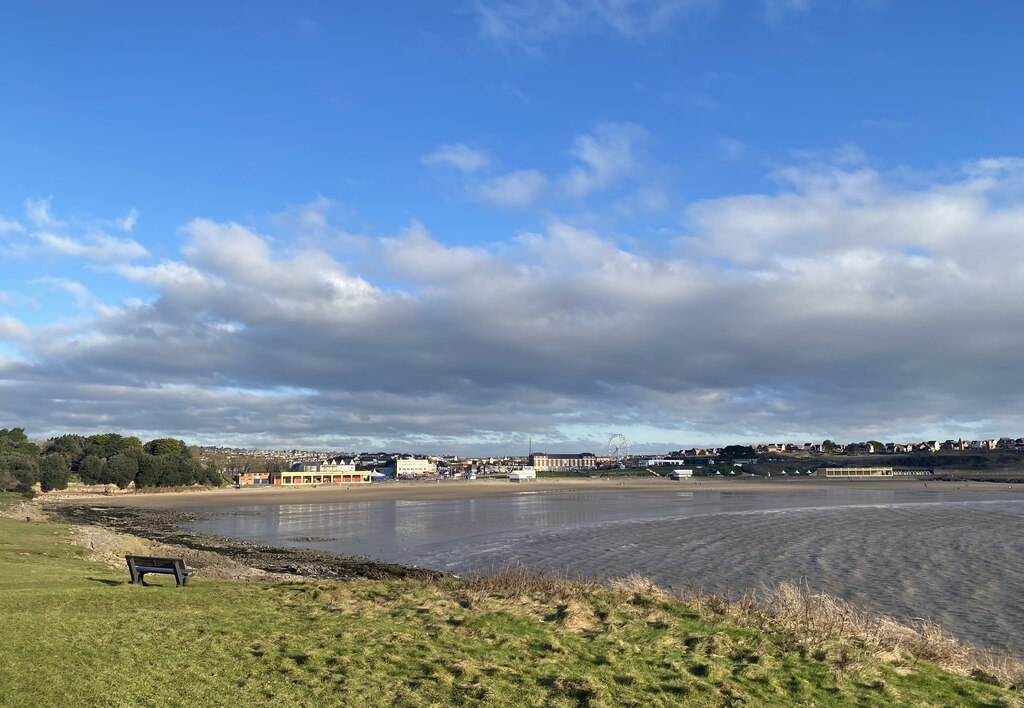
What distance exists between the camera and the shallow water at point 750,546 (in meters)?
25.5

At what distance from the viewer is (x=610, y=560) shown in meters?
34.0

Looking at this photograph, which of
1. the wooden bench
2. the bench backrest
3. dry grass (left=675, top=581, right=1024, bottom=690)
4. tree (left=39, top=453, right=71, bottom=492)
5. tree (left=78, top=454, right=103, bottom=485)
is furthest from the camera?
tree (left=78, top=454, right=103, bottom=485)

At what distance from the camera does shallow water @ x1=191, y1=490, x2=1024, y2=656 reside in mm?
25481

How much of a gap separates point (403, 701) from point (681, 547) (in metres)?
33.4

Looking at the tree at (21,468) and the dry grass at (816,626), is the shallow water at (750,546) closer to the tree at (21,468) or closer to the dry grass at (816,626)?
the dry grass at (816,626)

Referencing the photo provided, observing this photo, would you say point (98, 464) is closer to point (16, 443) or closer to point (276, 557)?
point (16, 443)

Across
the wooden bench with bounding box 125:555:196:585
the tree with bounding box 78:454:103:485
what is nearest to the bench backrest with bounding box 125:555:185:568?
the wooden bench with bounding box 125:555:196:585

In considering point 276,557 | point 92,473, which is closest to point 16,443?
point 92,473

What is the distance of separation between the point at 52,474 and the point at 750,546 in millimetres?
108179

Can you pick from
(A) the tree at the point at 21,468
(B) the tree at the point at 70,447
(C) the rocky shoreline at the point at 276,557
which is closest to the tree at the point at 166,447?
(B) the tree at the point at 70,447

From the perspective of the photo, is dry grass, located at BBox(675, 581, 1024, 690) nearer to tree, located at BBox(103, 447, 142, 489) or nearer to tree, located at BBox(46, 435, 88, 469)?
tree, located at BBox(103, 447, 142, 489)

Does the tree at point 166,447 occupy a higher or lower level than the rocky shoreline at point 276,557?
higher

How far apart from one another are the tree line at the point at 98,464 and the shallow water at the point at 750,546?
4976 cm

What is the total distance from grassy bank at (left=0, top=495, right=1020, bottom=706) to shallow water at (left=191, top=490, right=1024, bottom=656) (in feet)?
32.5
